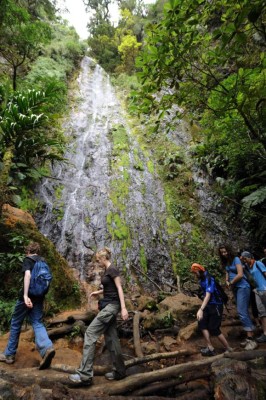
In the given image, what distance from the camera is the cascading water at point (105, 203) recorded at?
29.5ft

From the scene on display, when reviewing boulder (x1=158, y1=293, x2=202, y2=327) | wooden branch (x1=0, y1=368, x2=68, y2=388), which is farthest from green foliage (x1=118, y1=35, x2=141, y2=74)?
wooden branch (x1=0, y1=368, x2=68, y2=388)

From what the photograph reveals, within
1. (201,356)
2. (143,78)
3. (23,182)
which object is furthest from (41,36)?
(201,356)

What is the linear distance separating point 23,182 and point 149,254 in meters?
4.76

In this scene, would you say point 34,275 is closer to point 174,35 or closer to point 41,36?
point 174,35

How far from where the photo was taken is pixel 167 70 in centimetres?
328

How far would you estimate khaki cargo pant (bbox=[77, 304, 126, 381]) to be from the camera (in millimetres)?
3254

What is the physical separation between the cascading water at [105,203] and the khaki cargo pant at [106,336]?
15.0ft

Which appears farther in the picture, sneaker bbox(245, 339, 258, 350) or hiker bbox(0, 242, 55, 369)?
sneaker bbox(245, 339, 258, 350)

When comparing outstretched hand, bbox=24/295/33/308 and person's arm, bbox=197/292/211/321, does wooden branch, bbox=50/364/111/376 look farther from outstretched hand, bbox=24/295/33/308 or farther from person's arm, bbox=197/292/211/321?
person's arm, bbox=197/292/211/321

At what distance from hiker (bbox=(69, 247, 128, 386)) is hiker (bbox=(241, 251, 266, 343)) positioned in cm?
238

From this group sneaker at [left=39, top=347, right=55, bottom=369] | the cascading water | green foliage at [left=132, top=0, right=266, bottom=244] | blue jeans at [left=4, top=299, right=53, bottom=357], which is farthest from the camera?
the cascading water

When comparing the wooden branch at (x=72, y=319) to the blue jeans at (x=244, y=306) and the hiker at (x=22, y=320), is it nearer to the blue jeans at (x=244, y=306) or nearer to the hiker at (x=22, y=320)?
the hiker at (x=22, y=320)

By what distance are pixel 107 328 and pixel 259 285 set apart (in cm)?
259

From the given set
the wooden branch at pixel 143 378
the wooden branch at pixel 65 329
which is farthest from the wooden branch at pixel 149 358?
the wooden branch at pixel 65 329
